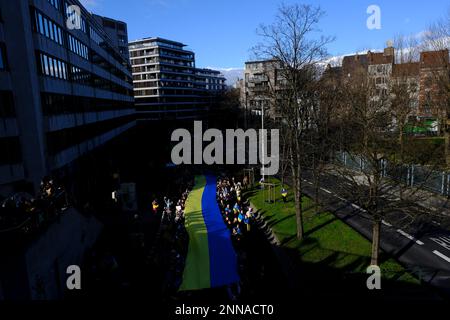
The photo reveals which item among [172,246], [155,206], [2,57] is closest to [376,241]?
[172,246]

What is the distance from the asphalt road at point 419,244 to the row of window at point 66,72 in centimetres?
2084

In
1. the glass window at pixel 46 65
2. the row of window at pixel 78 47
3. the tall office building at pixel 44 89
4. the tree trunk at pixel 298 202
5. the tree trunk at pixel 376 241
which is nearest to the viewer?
the tree trunk at pixel 376 241

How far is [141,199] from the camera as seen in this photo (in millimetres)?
29234

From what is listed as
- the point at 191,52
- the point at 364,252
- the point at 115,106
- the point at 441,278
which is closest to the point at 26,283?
the point at 364,252

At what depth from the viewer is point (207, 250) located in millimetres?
15602

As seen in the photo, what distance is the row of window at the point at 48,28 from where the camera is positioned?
21905 mm

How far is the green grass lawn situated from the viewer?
13586 millimetres

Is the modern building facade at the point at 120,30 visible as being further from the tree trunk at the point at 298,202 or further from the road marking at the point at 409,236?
the road marking at the point at 409,236

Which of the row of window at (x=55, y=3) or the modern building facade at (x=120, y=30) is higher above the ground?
the modern building facade at (x=120, y=30)

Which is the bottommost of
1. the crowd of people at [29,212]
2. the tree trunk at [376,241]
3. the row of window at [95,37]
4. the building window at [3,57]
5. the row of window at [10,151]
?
the tree trunk at [376,241]

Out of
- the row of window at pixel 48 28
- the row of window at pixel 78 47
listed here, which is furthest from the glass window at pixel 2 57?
the row of window at pixel 78 47

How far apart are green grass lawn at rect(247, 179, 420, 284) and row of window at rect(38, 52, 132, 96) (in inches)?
740

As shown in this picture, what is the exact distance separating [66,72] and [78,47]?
5881mm

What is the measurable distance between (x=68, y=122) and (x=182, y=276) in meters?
19.1
